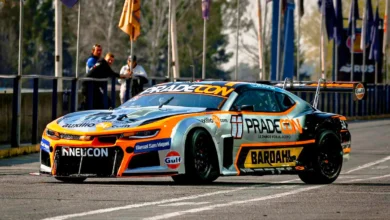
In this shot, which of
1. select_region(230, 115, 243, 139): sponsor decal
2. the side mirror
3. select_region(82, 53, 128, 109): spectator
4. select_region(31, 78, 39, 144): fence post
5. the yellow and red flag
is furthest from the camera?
the yellow and red flag

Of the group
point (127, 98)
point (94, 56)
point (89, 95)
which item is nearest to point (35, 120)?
point (89, 95)

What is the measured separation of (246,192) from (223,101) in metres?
2.11

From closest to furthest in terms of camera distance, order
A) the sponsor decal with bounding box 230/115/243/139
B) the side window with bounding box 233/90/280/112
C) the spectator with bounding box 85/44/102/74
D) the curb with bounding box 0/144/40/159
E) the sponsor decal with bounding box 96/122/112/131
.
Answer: the sponsor decal with bounding box 96/122/112/131
the sponsor decal with bounding box 230/115/243/139
the side window with bounding box 233/90/280/112
the curb with bounding box 0/144/40/159
the spectator with bounding box 85/44/102/74

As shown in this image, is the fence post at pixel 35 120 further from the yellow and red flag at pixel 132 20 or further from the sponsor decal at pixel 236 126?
the yellow and red flag at pixel 132 20

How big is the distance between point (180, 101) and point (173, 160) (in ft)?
4.27

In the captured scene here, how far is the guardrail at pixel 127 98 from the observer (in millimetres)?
22969

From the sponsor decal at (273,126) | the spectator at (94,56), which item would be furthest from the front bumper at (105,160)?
the spectator at (94,56)

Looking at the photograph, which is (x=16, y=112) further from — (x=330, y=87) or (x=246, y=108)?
(x=246, y=108)

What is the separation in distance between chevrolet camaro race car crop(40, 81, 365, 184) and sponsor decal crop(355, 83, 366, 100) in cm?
141

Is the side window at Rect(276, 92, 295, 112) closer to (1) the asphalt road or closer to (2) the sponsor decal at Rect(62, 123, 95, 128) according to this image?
(1) the asphalt road

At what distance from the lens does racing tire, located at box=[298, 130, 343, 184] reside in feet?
53.9

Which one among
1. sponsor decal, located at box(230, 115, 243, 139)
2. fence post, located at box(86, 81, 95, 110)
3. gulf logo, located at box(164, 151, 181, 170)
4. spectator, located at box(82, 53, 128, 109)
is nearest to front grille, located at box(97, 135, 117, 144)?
gulf logo, located at box(164, 151, 181, 170)

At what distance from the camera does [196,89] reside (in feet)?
52.9

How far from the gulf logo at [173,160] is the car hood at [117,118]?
43 centimetres
